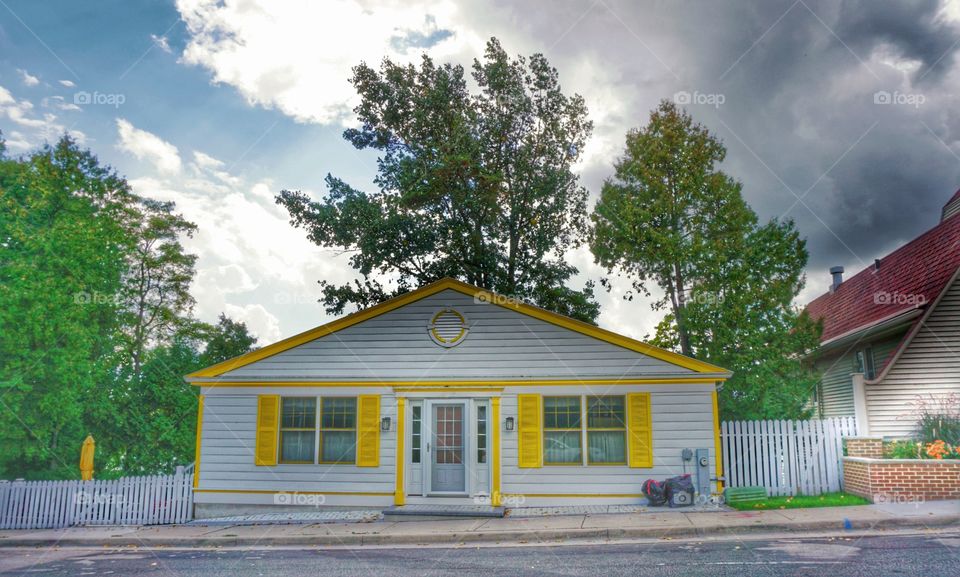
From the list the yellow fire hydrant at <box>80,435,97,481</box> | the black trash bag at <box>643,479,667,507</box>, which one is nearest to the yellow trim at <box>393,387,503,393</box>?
the black trash bag at <box>643,479,667,507</box>

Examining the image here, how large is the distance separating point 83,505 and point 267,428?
14.0 feet

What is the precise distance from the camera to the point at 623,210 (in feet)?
71.6

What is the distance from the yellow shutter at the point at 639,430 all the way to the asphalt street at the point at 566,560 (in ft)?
12.7

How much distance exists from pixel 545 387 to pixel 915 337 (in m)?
9.86

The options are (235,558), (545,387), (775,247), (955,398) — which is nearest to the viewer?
(235,558)

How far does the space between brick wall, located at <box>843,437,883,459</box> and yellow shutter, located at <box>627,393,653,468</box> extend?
4.31 m

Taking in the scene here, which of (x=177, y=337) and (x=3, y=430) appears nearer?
(x=3, y=430)

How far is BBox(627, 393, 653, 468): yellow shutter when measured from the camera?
48.9ft

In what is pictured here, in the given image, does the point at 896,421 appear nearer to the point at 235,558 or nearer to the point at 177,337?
the point at 235,558

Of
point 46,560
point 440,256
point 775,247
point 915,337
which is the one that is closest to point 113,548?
point 46,560

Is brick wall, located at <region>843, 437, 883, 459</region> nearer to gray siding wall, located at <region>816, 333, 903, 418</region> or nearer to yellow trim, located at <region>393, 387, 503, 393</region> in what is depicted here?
gray siding wall, located at <region>816, 333, 903, 418</region>

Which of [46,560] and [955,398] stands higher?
[955,398]

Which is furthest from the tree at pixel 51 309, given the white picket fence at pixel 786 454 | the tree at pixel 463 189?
the white picket fence at pixel 786 454

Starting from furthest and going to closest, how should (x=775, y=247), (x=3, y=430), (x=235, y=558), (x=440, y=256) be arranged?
(x=440, y=256)
(x=3, y=430)
(x=775, y=247)
(x=235, y=558)
